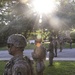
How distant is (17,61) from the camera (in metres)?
3.34

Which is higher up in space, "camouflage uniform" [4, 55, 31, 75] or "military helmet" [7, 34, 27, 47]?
"military helmet" [7, 34, 27, 47]

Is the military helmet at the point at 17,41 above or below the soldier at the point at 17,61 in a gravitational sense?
above

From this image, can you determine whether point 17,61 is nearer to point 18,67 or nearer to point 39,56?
point 18,67

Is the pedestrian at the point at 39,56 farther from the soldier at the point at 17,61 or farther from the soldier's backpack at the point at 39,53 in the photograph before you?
the soldier at the point at 17,61

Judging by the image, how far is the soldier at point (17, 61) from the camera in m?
3.28

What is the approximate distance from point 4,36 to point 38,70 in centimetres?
155

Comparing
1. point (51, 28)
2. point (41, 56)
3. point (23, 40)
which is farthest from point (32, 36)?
point (23, 40)

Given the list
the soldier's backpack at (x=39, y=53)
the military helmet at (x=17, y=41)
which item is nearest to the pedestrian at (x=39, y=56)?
the soldier's backpack at (x=39, y=53)

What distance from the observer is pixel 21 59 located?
338 cm

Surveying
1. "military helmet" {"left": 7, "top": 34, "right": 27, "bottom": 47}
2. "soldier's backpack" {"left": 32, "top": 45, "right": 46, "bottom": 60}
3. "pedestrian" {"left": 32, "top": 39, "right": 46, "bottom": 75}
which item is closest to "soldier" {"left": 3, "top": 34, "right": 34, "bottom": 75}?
"military helmet" {"left": 7, "top": 34, "right": 27, "bottom": 47}

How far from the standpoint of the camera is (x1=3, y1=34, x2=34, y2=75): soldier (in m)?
3.28

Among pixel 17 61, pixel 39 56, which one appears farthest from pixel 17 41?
pixel 39 56

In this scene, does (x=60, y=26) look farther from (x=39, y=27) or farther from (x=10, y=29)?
(x=10, y=29)

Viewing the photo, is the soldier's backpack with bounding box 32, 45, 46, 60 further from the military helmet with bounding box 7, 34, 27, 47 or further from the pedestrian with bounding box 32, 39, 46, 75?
the military helmet with bounding box 7, 34, 27, 47
